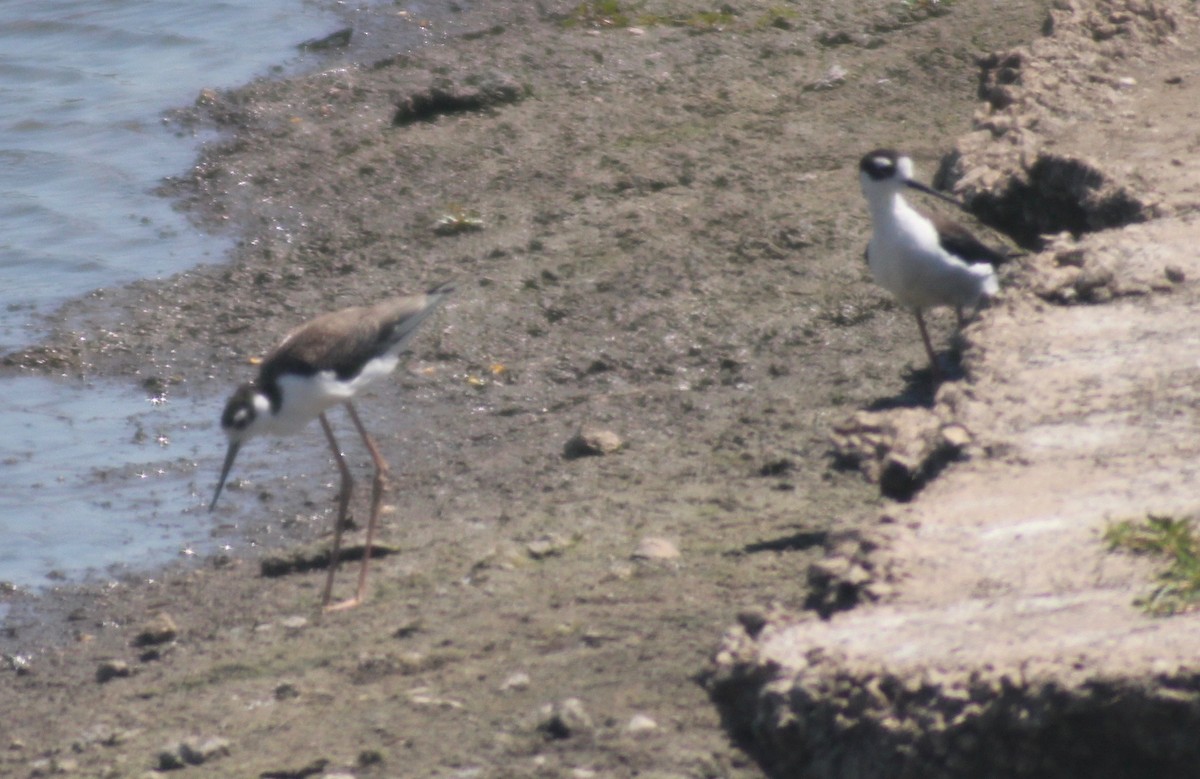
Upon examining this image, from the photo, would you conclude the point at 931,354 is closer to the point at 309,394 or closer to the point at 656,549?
the point at 656,549

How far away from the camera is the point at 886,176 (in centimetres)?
659

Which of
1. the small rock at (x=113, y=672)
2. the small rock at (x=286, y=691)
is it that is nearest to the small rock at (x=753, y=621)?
the small rock at (x=286, y=691)

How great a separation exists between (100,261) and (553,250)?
2713 millimetres

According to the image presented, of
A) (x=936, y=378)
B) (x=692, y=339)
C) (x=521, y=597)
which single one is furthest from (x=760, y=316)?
(x=521, y=597)

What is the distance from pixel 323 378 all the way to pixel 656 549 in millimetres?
1500

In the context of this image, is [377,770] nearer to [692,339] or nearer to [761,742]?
[761,742]

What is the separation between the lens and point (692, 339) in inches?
280

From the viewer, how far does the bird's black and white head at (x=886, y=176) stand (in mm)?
6578

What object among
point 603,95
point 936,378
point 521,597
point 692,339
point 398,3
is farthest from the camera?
point 398,3

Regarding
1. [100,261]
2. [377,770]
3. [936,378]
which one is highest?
[377,770]

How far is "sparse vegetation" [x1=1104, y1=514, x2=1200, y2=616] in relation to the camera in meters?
3.20

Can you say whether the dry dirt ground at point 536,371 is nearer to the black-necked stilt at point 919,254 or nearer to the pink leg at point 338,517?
the pink leg at point 338,517

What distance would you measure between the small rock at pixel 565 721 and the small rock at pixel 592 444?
2.31 metres

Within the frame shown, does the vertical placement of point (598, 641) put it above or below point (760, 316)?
above
